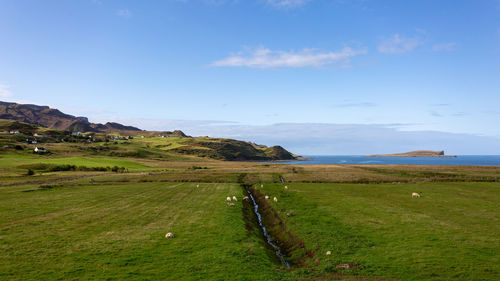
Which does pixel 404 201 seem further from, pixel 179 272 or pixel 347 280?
pixel 179 272

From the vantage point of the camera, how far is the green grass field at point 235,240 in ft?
63.3

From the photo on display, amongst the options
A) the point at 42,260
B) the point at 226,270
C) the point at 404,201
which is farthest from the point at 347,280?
the point at 404,201

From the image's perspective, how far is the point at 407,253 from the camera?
22.0 metres

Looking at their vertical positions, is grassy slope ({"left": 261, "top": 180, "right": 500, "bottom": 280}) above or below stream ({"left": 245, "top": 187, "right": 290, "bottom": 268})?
above

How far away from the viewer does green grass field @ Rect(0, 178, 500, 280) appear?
19.3 metres

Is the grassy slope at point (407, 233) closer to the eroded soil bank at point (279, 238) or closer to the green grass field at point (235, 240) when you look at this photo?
the green grass field at point (235, 240)

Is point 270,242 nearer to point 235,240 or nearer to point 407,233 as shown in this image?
point 235,240

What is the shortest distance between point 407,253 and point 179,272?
59.4ft

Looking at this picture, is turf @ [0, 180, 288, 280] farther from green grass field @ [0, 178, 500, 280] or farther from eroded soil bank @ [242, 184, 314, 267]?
eroded soil bank @ [242, 184, 314, 267]

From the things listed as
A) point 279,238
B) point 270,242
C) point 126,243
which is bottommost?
point 270,242

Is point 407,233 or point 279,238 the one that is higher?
point 407,233

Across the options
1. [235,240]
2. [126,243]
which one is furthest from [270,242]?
[126,243]

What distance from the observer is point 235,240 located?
26.8 m

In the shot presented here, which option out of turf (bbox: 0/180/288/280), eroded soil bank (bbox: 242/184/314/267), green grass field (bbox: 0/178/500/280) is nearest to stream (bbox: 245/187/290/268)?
eroded soil bank (bbox: 242/184/314/267)
